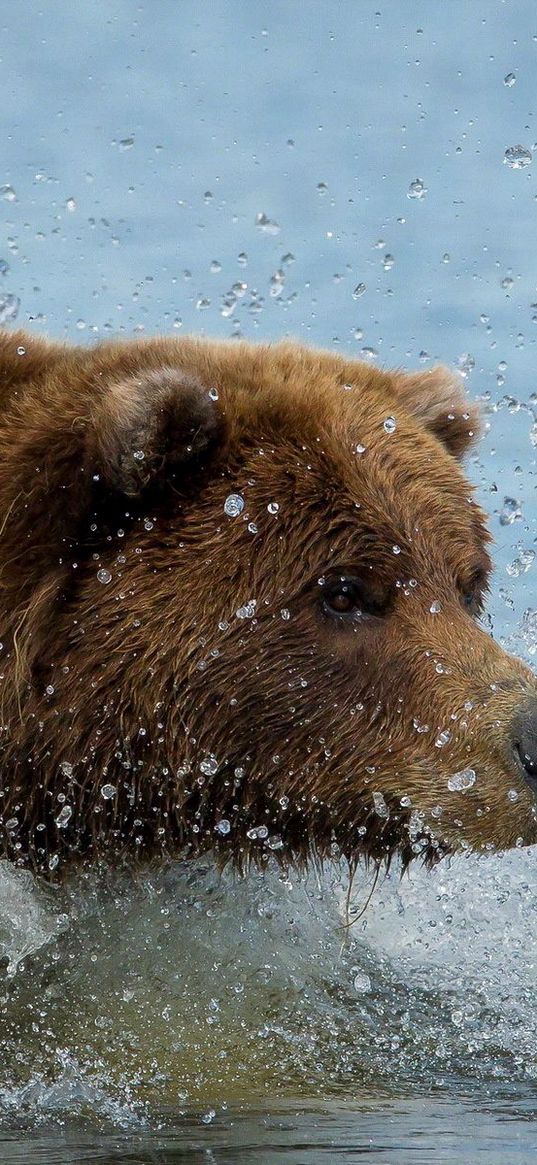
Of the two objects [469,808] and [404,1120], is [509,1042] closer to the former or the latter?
[469,808]

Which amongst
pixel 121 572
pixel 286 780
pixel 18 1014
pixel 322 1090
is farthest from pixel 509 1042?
pixel 121 572

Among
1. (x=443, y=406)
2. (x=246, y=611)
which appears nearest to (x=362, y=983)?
(x=246, y=611)

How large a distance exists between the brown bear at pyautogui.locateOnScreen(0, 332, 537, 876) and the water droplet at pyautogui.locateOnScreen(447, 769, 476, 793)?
0.01 metres

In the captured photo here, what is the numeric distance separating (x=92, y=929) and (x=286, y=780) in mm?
1253

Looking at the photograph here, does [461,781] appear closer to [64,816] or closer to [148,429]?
[64,816]

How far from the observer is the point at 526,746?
17.6ft

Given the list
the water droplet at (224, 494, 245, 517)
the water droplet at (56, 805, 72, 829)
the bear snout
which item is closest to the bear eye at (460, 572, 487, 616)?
the bear snout

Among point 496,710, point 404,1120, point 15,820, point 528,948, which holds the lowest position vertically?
point 528,948

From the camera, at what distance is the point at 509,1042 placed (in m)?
6.12

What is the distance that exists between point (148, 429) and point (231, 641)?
82 cm

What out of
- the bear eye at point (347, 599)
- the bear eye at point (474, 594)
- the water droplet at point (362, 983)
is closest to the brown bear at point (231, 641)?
the bear eye at point (347, 599)

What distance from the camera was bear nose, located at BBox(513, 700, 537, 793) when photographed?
5348 millimetres

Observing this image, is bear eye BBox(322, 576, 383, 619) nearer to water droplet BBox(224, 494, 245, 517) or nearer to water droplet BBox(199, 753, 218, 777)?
water droplet BBox(224, 494, 245, 517)

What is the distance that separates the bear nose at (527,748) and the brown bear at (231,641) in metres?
0.06
